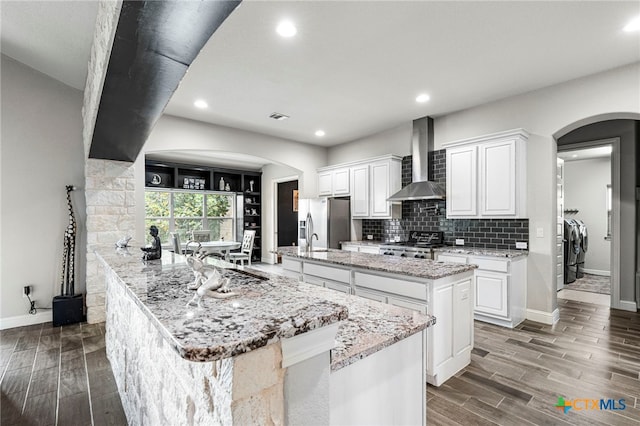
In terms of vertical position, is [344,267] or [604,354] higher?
[344,267]

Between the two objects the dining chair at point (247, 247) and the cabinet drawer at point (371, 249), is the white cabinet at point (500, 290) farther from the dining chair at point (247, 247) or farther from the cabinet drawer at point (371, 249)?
the dining chair at point (247, 247)

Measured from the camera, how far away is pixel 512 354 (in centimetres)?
287

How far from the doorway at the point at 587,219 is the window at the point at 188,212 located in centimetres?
772

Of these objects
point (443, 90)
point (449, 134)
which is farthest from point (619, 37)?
point (449, 134)

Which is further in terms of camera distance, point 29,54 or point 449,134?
point 449,134

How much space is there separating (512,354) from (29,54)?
237 inches

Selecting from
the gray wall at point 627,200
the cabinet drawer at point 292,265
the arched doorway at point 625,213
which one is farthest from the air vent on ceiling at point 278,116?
the gray wall at point 627,200

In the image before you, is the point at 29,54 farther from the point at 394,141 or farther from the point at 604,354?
the point at 604,354

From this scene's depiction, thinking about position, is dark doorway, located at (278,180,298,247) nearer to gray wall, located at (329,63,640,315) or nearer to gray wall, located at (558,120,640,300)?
gray wall, located at (329,63,640,315)

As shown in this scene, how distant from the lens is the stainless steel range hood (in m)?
Result: 4.68

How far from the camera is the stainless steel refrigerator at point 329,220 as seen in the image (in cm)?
557

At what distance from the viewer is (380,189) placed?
5.34m

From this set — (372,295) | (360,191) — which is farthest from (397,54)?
(360,191)

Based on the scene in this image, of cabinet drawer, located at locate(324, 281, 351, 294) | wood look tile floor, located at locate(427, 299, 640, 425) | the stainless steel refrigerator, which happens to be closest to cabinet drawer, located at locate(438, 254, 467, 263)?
wood look tile floor, located at locate(427, 299, 640, 425)
